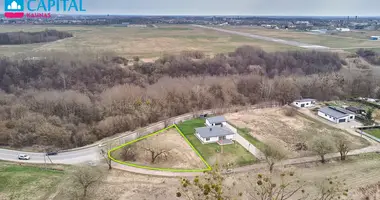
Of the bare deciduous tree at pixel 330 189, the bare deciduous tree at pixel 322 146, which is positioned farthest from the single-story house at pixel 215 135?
the bare deciduous tree at pixel 330 189

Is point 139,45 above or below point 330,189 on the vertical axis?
above

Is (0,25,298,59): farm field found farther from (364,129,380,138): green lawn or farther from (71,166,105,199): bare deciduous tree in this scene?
(71,166,105,199): bare deciduous tree

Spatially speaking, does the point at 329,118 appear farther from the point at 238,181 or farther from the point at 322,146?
the point at 238,181

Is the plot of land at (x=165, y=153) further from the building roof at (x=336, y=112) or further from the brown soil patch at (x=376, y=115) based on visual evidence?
the brown soil patch at (x=376, y=115)

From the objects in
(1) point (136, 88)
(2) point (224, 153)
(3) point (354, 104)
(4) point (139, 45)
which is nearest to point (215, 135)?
(2) point (224, 153)

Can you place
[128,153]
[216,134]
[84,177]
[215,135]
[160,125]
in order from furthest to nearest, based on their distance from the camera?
[160,125], [216,134], [215,135], [128,153], [84,177]

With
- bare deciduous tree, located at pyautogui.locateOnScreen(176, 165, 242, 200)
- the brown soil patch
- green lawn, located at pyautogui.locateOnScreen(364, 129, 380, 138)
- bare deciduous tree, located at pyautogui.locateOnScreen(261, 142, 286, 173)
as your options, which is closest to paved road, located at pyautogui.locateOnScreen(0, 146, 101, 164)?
bare deciduous tree, located at pyautogui.locateOnScreen(176, 165, 242, 200)

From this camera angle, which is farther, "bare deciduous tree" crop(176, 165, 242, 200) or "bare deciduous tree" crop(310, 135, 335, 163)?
"bare deciduous tree" crop(310, 135, 335, 163)
